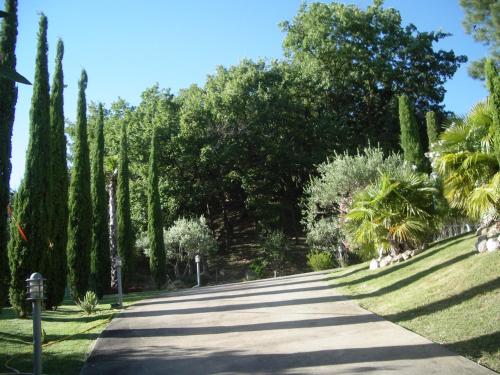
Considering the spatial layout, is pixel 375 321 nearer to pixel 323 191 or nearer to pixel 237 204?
pixel 323 191

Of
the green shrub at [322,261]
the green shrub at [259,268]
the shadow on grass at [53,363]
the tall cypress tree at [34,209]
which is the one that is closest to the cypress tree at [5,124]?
the tall cypress tree at [34,209]

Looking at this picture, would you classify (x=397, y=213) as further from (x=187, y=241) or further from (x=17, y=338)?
(x=187, y=241)

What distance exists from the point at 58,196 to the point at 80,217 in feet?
6.35

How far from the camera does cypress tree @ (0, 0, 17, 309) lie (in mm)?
10227

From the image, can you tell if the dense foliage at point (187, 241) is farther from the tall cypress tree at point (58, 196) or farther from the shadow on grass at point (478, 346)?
the shadow on grass at point (478, 346)

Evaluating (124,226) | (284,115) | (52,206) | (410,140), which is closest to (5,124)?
(52,206)

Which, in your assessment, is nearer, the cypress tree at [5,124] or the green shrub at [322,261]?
the cypress tree at [5,124]

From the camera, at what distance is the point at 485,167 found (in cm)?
973

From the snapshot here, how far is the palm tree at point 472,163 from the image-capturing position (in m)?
9.20

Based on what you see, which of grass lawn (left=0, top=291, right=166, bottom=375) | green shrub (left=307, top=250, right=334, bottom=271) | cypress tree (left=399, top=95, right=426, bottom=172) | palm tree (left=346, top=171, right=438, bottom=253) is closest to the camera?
grass lawn (left=0, top=291, right=166, bottom=375)

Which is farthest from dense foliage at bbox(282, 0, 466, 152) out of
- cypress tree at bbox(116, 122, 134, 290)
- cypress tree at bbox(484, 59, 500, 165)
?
cypress tree at bbox(484, 59, 500, 165)

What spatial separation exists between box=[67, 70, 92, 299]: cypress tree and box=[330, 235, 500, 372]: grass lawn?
30.6ft

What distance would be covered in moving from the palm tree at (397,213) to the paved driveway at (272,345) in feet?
12.2

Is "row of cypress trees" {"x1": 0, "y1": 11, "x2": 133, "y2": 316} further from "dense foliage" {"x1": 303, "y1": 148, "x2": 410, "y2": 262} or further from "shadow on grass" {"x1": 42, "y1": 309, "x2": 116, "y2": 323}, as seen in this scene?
"dense foliage" {"x1": 303, "y1": 148, "x2": 410, "y2": 262}
